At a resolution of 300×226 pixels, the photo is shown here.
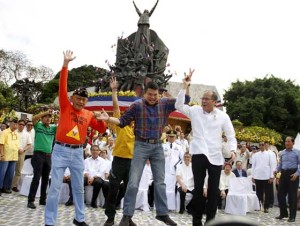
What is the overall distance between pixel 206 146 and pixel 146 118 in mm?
967

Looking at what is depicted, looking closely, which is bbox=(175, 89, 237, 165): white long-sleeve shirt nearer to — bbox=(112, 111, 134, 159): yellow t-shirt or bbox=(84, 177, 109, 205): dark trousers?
bbox=(112, 111, 134, 159): yellow t-shirt

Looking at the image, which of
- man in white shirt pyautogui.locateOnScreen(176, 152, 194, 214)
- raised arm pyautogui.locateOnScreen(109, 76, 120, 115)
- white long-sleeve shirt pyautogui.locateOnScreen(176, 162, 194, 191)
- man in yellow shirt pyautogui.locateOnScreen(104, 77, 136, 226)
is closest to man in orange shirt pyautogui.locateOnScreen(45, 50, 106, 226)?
raised arm pyautogui.locateOnScreen(109, 76, 120, 115)

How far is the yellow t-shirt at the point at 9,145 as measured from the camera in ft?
32.5

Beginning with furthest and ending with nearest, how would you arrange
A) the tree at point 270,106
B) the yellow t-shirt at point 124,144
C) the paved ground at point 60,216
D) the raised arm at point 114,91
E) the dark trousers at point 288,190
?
1. the tree at point 270,106
2. the dark trousers at point 288,190
3. the paved ground at point 60,216
4. the yellow t-shirt at point 124,144
5. the raised arm at point 114,91

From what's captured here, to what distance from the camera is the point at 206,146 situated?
5.42 metres

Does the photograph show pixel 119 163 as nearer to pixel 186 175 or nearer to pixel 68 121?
pixel 68 121

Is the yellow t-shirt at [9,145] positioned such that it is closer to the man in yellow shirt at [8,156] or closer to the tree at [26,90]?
the man in yellow shirt at [8,156]

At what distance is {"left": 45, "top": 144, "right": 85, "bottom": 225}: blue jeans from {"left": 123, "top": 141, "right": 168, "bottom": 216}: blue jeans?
68 centimetres

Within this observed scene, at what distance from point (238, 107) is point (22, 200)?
129 ft

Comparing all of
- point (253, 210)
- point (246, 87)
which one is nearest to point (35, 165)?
point (253, 210)

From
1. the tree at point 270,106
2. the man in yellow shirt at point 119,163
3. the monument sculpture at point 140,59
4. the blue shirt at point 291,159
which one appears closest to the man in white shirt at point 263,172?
the blue shirt at point 291,159

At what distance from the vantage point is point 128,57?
102ft

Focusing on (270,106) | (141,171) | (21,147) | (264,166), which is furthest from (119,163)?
(270,106)

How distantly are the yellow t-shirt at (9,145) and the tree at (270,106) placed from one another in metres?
36.5
